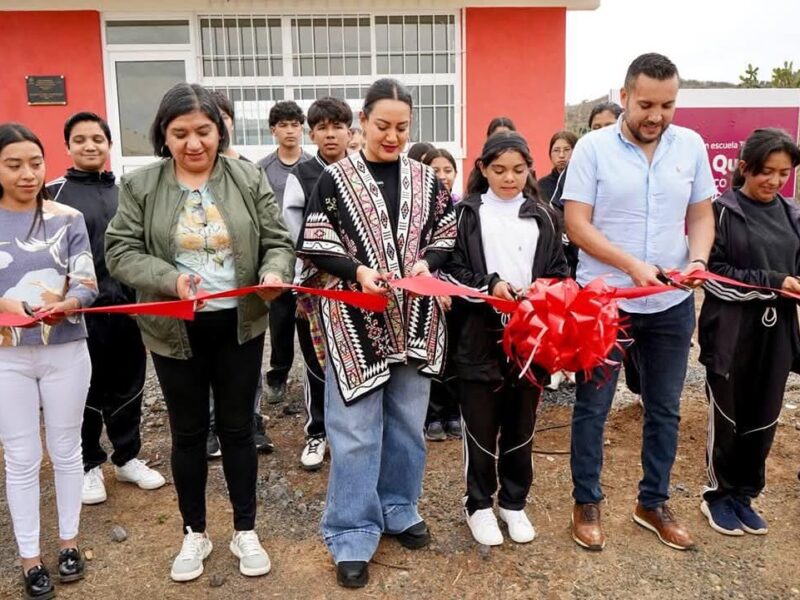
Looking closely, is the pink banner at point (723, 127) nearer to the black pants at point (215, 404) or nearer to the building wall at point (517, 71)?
the building wall at point (517, 71)

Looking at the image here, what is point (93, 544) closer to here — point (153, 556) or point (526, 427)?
point (153, 556)

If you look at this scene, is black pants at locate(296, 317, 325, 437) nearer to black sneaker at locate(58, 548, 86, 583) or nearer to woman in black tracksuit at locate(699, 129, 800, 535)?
black sneaker at locate(58, 548, 86, 583)

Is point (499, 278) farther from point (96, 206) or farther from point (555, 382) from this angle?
point (555, 382)

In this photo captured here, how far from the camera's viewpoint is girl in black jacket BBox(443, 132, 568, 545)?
9.98 ft

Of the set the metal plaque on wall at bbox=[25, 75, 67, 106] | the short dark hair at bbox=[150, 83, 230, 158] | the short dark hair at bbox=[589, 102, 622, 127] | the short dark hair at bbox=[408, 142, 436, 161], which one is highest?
the metal plaque on wall at bbox=[25, 75, 67, 106]

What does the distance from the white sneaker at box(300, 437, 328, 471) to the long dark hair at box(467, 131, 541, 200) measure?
184 centimetres

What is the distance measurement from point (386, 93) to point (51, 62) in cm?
784

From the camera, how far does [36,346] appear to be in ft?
9.14

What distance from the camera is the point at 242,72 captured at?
→ 350 inches

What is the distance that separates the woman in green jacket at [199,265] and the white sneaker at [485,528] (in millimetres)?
981

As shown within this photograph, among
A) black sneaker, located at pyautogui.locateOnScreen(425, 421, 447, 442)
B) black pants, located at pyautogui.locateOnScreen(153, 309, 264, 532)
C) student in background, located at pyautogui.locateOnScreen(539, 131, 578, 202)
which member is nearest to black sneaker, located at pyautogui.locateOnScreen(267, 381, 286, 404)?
black sneaker, located at pyautogui.locateOnScreen(425, 421, 447, 442)

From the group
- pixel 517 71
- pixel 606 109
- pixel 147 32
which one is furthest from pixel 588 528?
pixel 147 32

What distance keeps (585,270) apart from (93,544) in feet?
8.75

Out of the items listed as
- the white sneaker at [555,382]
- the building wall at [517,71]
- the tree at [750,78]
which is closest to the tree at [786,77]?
the tree at [750,78]
